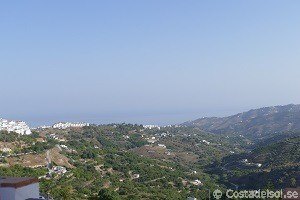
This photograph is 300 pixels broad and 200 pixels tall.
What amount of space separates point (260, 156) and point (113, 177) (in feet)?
99.3

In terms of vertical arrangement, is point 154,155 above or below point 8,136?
below

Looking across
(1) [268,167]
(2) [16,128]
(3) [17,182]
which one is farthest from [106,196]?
(2) [16,128]

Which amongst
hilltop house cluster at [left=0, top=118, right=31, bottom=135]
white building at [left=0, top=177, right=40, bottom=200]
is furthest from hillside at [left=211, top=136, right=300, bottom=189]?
hilltop house cluster at [left=0, top=118, right=31, bottom=135]

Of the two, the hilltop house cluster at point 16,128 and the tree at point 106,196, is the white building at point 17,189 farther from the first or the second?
the hilltop house cluster at point 16,128

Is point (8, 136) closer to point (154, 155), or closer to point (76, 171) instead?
point (76, 171)

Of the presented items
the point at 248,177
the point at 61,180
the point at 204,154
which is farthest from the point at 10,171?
the point at 204,154

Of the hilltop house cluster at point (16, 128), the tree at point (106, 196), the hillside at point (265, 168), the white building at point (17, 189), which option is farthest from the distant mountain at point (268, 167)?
the hilltop house cluster at point (16, 128)

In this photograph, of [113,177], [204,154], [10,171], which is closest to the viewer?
[10,171]

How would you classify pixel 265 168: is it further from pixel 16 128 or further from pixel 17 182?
pixel 17 182

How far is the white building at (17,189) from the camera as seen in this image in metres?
20.6

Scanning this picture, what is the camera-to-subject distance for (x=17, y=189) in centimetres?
2064

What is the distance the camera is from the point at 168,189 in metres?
47.1

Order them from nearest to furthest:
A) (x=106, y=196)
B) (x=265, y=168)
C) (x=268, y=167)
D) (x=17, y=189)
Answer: (x=17, y=189)
(x=106, y=196)
(x=268, y=167)
(x=265, y=168)

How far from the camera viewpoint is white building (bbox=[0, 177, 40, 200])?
2056 centimetres
